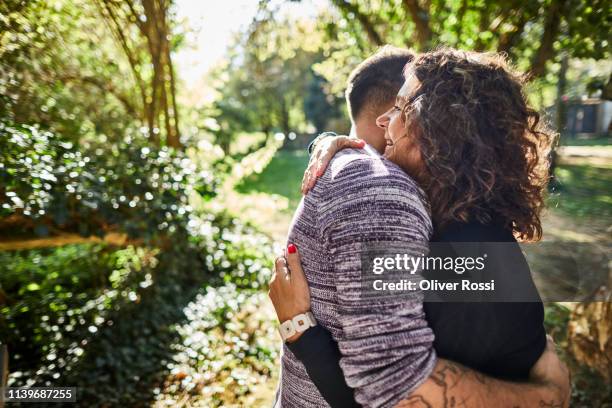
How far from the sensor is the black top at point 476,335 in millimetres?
1078

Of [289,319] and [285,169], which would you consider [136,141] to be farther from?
[285,169]

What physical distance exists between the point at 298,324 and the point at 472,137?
0.72m

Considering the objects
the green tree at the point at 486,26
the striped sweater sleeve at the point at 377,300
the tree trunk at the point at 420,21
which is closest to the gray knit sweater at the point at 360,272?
the striped sweater sleeve at the point at 377,300

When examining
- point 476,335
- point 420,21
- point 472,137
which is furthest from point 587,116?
point 476,335

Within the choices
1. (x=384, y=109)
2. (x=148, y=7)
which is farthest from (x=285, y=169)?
(x=384, y=109)

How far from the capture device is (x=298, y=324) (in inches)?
46.5

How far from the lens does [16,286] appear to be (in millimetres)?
4344

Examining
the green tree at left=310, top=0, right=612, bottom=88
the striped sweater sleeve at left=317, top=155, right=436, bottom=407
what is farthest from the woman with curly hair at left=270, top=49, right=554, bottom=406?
the green tree at left=310, top=0, right=612, bottom=88

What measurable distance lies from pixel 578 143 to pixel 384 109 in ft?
22.4

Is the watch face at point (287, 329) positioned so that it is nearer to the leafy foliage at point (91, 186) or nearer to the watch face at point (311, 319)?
the watch face at point (311, 319)

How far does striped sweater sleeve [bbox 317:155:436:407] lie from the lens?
3.12 feet

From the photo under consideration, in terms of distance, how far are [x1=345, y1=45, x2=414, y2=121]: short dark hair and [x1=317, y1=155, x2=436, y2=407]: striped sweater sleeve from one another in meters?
0.78

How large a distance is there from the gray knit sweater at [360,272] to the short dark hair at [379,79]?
0.69 metres

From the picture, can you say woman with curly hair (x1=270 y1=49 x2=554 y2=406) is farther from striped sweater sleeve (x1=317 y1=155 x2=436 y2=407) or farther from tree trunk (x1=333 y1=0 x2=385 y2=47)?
tree trunk (x1=333 y1=0 x2=385 y2=47)
